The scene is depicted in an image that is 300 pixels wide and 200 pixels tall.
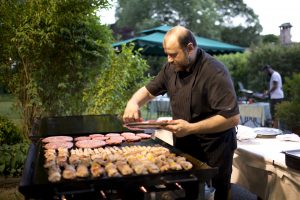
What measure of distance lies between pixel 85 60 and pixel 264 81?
8688 mm

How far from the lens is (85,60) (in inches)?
213

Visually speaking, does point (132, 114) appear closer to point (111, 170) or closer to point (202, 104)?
point (202, 104)

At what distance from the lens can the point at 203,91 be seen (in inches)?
104

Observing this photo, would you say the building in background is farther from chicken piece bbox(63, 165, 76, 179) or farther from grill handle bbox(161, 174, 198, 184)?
chicken piece bbox(63, 165, 76, 179)

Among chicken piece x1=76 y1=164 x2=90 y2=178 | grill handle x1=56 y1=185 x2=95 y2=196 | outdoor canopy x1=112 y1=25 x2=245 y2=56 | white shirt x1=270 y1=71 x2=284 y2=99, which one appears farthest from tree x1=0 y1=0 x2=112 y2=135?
white shirt x1=270 y1=71 x2=284 y2=99

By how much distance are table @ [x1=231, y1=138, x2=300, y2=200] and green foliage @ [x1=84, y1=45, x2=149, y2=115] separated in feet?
8.20

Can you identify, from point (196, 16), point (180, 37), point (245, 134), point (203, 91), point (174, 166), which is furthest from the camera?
point (196, 16)

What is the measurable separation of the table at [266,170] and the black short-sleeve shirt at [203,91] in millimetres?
746

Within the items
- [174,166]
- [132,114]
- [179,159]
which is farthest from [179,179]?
[132,114]

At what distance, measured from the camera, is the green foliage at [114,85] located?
5434 mm

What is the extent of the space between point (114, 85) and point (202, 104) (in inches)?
117

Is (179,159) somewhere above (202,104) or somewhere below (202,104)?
below

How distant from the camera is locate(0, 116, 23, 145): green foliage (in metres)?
5.25

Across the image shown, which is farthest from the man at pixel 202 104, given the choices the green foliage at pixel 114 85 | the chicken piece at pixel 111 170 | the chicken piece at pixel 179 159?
the green foliage at pixel 114 85
